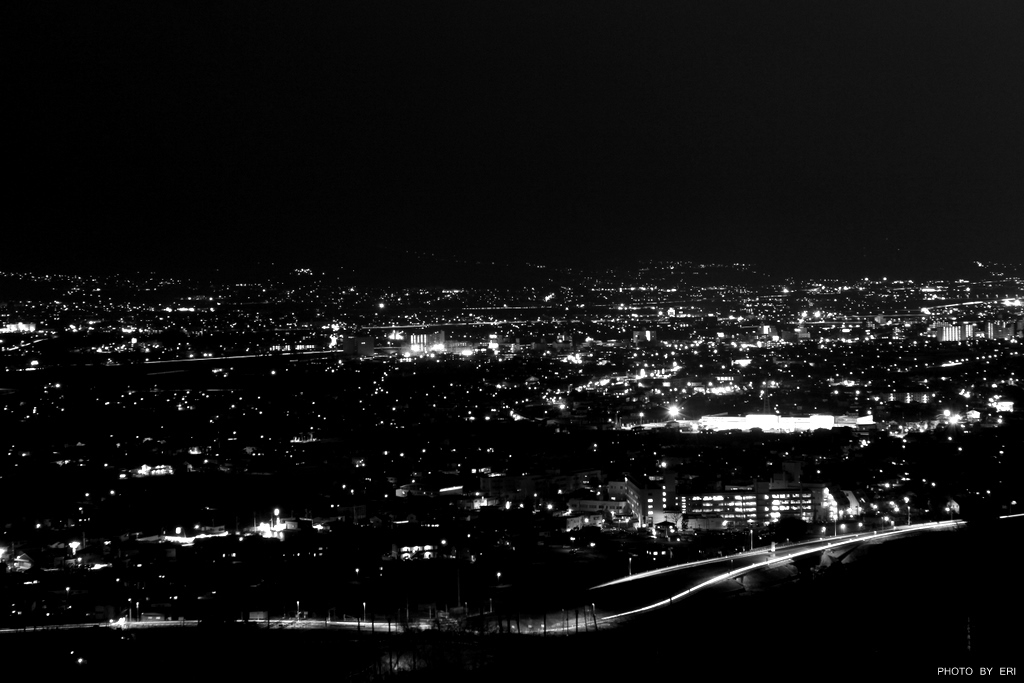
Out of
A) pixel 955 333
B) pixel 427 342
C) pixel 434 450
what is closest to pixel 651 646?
pixel 434 450

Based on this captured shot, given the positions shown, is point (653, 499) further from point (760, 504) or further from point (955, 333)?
point (955, 333)

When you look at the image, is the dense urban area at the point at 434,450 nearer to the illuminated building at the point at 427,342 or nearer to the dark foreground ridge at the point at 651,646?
the illuminated building at the point at 427,342

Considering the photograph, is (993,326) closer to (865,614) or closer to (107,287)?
(107,287)

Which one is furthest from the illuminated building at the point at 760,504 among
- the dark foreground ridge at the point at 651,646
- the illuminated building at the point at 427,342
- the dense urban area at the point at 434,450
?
the illuminated building at the point at 427,342

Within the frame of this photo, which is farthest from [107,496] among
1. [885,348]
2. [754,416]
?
[885,348]

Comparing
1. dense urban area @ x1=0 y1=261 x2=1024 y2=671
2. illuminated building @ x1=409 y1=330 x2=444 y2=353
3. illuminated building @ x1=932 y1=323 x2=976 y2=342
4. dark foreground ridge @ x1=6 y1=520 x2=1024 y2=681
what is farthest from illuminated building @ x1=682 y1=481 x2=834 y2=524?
illuminated building @ x1=932 y1=323 x2=976 y2=342

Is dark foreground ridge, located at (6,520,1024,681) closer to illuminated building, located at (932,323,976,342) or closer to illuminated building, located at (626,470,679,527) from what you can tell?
illuminated building, located at (626,470,679,527)

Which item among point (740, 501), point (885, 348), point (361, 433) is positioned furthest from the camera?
point (885, 348)

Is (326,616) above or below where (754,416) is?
below
